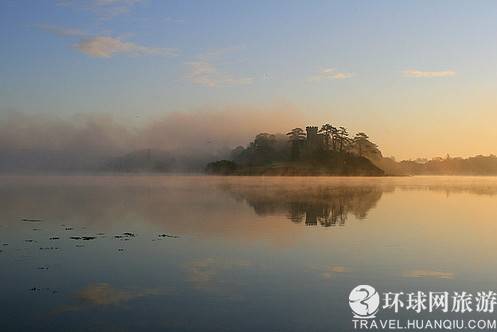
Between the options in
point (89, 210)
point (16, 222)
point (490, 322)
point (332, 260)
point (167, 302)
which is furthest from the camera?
point (89, 210)

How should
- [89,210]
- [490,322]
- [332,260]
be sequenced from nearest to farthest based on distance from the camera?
[490,322] → [332,260] → [89,210]

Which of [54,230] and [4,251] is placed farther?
[54,230]

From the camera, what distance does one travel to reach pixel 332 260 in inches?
1032

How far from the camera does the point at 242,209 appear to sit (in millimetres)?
57000

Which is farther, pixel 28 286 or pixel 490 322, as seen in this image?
pixel 28 286

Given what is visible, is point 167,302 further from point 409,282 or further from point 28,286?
point 409,282

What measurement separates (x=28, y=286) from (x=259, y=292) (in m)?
9.07

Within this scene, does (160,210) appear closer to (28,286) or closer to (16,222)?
(16,222)

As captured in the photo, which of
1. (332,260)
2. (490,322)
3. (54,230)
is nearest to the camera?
(490,322)

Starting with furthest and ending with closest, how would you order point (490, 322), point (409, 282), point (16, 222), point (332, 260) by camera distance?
point (16, 222)
point (332, 260)
point (409, 282)
point (490, 322)

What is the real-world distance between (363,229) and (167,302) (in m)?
23.8

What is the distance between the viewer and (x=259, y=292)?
19672 mm

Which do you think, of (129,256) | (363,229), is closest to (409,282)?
(129,256)

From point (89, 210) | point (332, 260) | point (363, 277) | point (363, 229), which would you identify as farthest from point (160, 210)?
point (363, 277)
